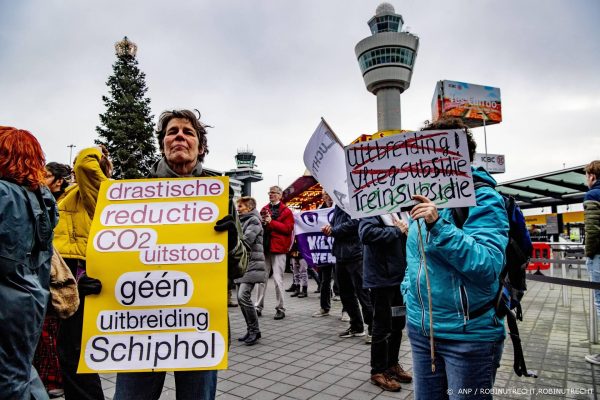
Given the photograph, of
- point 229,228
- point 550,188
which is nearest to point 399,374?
point 229,228

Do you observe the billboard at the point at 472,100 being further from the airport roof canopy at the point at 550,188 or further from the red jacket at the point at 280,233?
the red jacket at the point at 280,233

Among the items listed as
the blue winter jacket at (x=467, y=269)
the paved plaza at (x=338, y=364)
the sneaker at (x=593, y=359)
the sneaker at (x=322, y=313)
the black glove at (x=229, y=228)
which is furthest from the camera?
the sneaker at (x=322, y=313)

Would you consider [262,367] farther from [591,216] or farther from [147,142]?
[147,142]

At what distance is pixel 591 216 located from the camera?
4711 mm

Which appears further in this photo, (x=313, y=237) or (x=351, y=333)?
(x=313, y=237)

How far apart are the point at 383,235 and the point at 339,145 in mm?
1471

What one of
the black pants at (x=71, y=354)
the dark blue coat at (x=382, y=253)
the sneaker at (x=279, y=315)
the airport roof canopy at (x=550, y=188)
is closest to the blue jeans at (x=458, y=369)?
the dark blue coat at (x=382, y=253)

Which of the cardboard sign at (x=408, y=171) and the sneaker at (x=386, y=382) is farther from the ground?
the cardboard sign at (x=408, y=171)

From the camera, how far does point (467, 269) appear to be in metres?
1.82

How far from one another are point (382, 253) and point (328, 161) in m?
1.59

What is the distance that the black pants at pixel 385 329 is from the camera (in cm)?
385

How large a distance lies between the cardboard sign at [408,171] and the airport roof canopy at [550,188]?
11498mm

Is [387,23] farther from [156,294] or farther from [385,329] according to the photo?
[156,294]

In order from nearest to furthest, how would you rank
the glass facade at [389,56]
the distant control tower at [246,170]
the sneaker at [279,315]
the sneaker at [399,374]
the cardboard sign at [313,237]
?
the sneaker at [399,374]
the sneaker at [279,315]
the cardboard sign at [313,237]
the glass facade at [389,56]
the distant control tower at [246,170]
